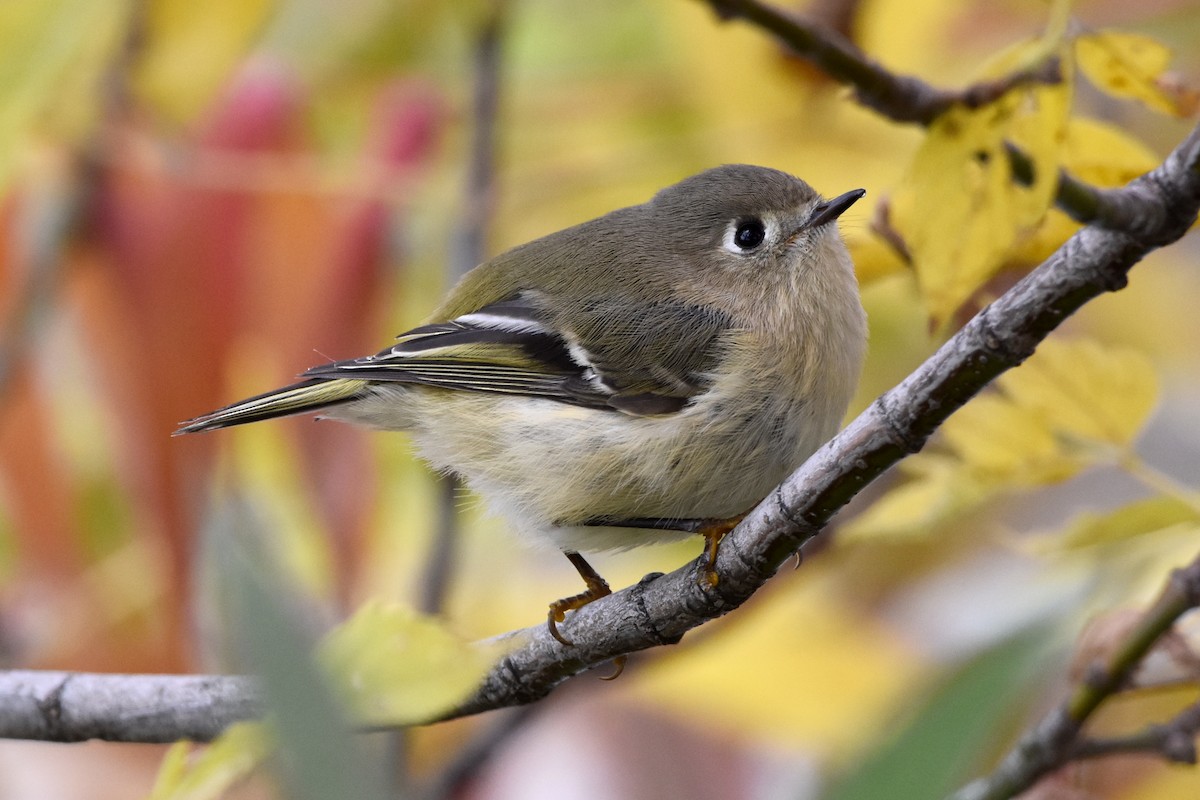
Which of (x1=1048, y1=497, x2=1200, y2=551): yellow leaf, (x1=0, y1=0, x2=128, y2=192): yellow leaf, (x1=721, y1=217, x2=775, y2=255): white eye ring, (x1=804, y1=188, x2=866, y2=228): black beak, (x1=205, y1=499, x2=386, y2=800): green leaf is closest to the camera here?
(x1=205, y1=499, x2=386, y2=800): green leaf

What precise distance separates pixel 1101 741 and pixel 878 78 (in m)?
0.38

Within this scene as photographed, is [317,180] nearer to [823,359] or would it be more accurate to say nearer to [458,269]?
[458,269]

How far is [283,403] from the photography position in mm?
1051

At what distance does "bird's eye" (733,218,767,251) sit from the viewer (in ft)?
4.27

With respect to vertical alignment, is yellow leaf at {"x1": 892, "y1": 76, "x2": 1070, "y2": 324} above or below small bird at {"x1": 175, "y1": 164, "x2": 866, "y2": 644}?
below

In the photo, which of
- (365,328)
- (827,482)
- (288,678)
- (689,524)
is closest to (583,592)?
(689,524)

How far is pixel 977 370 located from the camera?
1.82ft

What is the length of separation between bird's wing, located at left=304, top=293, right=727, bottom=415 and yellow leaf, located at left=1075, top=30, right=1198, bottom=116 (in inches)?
20.7

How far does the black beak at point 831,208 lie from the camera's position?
1.09 metres

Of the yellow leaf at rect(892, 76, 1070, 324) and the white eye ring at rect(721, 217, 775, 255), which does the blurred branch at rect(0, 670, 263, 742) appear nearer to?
the yellow leaf at rect(892, 76, 1070, 324)

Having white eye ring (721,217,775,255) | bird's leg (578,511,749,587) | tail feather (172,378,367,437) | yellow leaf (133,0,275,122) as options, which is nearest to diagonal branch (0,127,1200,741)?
bird's leg (578,511,749,587)

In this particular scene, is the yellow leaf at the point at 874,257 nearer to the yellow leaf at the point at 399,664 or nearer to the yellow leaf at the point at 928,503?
the yellow leaf at the point at 928,503

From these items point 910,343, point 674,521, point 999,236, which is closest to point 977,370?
point 999,236

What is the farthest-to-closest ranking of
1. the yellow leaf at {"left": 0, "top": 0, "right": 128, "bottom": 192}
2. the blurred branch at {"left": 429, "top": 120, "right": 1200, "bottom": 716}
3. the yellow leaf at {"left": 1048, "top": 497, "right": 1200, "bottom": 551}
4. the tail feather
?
the tail feather, the yellow leaf at {"left": 0, "top": 0, "right": 128, "bottom": 192}, the yellow leaf at {"left": 1048, "top": 497, "right": 1200, "bottom": 551}, the blurred branch at {"left": 429, "top": 120, "right": 1200, "bottom": 716}
